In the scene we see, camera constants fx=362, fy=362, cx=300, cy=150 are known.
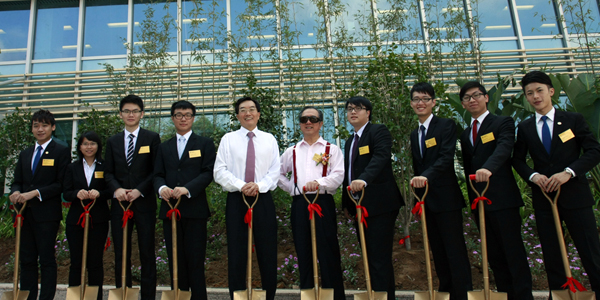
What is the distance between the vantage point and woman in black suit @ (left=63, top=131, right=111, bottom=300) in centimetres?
334

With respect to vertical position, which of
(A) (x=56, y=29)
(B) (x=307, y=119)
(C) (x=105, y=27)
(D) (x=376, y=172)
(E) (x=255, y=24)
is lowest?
(D) (x=376, y=172)

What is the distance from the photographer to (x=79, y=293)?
123 inches

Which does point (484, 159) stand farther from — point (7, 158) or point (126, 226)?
point (7, 158)

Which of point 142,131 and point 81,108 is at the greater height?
point 81,108

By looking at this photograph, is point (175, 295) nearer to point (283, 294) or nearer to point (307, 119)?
point (283, 294)

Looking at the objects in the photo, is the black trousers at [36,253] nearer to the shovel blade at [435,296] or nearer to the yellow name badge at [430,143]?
the shovel blade at [435,296]

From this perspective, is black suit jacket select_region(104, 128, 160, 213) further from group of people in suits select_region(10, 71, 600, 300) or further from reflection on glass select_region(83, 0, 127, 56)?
reflection on glass select_region(83, 0, 127, 56)

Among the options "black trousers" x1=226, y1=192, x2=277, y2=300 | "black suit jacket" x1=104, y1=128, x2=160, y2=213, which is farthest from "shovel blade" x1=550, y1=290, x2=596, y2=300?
"black suit jacket" x1=104, y1=128, x2=160, y2=213

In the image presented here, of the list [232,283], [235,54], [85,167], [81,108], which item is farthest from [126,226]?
[81,108]

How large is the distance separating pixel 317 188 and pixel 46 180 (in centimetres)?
264

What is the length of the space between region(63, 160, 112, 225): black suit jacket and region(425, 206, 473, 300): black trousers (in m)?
2.95

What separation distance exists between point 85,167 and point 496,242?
12.3ft

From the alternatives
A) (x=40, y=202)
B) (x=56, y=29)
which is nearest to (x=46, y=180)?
(x=40, y=202)

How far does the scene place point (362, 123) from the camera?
3.22 m
